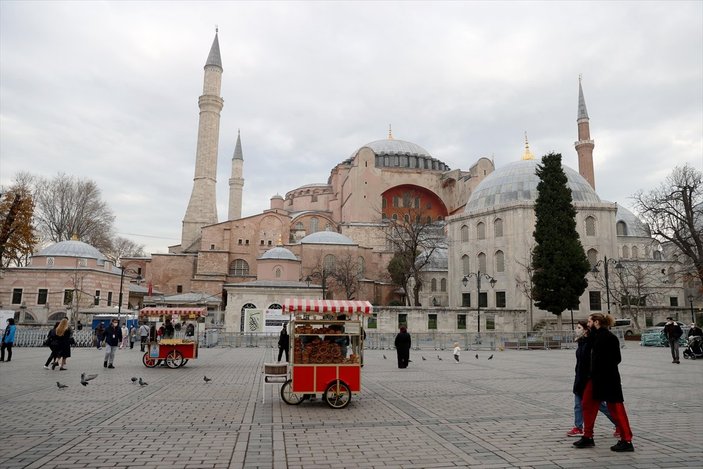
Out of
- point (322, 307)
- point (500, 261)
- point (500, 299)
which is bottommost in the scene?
point (322, 307)

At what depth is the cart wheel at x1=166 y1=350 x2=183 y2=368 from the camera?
13922mm

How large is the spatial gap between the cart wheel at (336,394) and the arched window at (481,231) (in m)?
31.7

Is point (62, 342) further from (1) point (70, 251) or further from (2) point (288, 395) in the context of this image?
(1) point (70, 251)

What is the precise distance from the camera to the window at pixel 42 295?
1416 inches

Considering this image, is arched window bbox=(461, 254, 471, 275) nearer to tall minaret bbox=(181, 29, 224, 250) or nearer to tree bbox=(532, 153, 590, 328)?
tree bbox=(532, 153, 590, 328)

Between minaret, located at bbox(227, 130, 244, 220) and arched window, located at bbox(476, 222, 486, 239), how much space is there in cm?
3711

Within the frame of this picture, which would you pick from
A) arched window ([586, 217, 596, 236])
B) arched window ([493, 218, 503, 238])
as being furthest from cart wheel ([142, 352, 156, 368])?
arched window ([586, 217, 596, 236])

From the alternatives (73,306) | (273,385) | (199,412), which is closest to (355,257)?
(73,306)

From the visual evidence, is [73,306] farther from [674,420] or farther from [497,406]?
[674,420]

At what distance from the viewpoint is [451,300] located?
40250 millimetres

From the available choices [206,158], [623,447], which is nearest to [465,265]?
[206,158]

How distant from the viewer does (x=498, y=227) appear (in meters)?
37.3

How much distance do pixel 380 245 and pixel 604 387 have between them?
46.5 meters

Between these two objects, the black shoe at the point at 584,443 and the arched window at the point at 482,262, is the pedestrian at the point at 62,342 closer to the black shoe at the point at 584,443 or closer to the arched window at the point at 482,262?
the black shoe at the point at 584,443
